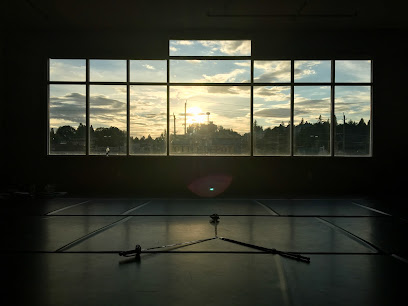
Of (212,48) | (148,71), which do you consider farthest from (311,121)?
(148,71)

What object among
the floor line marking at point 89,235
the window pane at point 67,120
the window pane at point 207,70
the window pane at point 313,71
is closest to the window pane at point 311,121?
the window pane at point 313,71

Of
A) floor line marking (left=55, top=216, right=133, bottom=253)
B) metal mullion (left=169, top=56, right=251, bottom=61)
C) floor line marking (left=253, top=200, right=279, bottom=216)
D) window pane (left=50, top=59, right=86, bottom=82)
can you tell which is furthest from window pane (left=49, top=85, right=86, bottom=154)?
floor line marking (left=253, top=200, right=279, bottom=216)

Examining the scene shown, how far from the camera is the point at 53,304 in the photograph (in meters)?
2.01

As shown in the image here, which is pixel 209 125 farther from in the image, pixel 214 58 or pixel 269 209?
pixel 269 209

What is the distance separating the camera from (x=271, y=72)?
26.5 ft

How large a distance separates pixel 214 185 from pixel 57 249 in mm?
5014

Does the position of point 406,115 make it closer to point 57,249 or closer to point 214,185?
point 214,185

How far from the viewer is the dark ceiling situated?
6.49m

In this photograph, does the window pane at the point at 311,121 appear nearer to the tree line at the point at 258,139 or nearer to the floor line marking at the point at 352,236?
the tree line at the point at 258,139

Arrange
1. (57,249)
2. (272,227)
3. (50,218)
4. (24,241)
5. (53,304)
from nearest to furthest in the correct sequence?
(53,304) < (57,249) < (24,241) < (272,227) < (50,218)

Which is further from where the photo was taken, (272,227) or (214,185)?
(214,185)

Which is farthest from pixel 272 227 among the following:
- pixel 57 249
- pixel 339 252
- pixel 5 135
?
pixel 5 135

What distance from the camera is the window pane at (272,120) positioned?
26.5 ft

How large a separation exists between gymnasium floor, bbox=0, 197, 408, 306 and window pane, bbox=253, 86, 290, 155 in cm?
295
